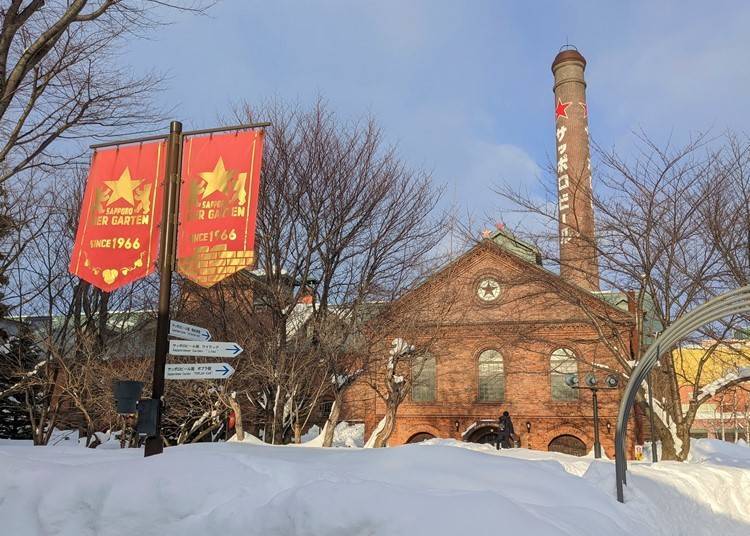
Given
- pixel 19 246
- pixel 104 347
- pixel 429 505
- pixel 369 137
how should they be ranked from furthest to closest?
pixel 104 347 < pixel 19 246 < pixel 369 137 < pixel 429 505

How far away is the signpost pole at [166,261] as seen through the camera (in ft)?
23.0

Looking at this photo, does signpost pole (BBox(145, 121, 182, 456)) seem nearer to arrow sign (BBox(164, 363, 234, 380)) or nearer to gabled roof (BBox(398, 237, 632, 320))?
→ arrow sign (BBox(164, 363, 234, 380))

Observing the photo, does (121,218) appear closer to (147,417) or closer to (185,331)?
(185,331)

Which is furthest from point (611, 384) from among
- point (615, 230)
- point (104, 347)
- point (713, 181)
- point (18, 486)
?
point (18, 486)

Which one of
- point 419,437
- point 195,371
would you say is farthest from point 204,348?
point 419,437

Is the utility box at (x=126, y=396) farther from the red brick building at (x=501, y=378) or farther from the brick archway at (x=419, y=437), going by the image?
the brick archway at (x=419, y=437)

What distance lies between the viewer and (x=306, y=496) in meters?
4.97

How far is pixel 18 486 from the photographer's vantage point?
5.93 m

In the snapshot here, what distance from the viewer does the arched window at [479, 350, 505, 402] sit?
1124 inches

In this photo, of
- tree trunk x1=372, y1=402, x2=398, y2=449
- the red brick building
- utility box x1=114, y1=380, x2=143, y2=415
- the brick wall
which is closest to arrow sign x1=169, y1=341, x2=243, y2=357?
utility box x1=114, y1=380, x2=143, y2=415

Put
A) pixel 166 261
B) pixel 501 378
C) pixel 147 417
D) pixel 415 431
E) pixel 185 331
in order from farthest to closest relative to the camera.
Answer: pixel 415 431 → pixel 501 378 → pixel 166 261 → pixel 185 331 → pixel 147 417

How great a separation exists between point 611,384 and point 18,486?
17151mm

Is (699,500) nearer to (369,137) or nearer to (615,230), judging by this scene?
(615,230)

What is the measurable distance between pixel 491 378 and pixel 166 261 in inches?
896
